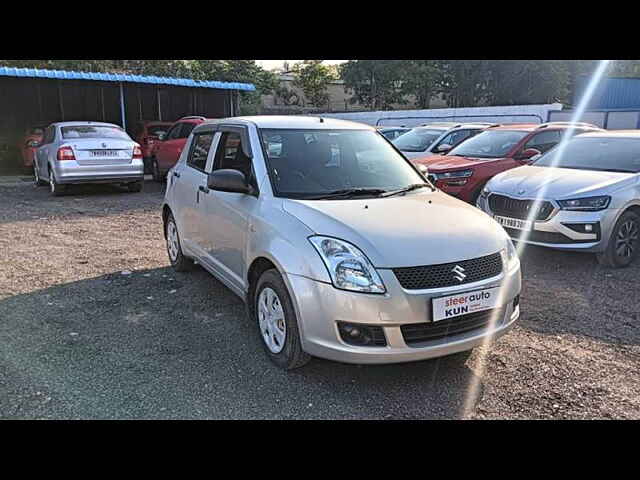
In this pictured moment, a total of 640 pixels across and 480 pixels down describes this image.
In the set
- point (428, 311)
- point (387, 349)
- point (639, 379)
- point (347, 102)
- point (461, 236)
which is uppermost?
point (347, 102)

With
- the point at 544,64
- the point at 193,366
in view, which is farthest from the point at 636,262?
the point at 544,64

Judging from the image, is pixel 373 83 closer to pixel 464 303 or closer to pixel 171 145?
pixel 171 145

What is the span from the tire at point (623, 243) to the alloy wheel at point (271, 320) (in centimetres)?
430

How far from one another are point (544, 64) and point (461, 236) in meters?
36.7

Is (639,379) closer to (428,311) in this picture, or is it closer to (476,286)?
(476,286)

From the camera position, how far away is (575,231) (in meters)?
5.75

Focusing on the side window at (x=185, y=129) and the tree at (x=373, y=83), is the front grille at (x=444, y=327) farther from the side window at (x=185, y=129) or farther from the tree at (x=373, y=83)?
the tree at (x=373, y=83)

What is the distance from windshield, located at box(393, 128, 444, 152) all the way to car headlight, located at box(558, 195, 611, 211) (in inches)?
202

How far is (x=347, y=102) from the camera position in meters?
44.4

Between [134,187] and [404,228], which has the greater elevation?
[404,228]

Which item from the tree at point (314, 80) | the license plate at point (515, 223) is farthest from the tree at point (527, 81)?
the license plate at point (515, 223)

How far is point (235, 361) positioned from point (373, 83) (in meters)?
39.9

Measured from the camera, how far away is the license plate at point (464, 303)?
308 centimetres

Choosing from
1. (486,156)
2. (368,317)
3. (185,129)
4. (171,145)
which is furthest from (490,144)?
(171,145)
